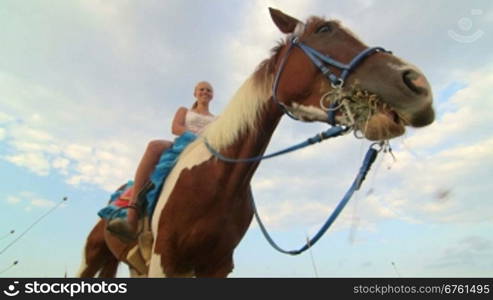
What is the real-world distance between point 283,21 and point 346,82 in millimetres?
1069

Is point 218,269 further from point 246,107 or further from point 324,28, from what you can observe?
point 324,28

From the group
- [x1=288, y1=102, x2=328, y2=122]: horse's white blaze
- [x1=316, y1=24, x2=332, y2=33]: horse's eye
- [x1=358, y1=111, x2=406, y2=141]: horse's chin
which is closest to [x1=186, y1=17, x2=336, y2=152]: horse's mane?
[x1=316, y1=24, x2=332, y2=33]: horse's eye

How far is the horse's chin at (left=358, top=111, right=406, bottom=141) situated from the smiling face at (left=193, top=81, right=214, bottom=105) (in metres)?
2.58

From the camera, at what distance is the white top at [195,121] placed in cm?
471

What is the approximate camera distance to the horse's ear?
365 centimetres

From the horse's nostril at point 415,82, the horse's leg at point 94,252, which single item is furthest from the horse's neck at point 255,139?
the horse's leg at point 94,252

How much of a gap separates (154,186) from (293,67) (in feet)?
6.51

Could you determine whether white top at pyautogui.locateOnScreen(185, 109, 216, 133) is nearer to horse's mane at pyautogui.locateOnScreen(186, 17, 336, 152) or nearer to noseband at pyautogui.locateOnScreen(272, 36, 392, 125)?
horse's mane at pyautogui.locateOnScreen(186, 17, 336, 152)

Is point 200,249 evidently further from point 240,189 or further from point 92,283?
point 92,283

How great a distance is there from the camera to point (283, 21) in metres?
3.66

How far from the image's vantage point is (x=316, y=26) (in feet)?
11.4

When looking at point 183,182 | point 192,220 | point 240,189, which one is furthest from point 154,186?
point 240,189

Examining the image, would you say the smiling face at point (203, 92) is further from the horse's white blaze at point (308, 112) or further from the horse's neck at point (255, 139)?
the horse's white blaze at point (308, 112)

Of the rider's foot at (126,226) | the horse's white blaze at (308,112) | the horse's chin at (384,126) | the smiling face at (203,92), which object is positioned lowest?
the horse's chin at (384,126)
